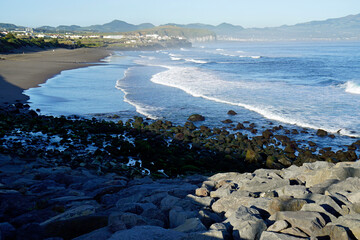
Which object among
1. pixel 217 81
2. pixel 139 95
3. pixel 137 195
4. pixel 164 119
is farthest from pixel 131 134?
pixel 217 81

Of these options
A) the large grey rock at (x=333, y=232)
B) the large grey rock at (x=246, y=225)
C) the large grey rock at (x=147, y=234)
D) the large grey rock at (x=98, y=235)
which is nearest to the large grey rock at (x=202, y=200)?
the large grey rock at (x=246, y=225)

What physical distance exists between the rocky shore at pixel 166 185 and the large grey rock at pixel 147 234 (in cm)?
1

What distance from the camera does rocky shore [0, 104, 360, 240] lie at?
177 inches

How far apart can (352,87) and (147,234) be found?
1137 inches

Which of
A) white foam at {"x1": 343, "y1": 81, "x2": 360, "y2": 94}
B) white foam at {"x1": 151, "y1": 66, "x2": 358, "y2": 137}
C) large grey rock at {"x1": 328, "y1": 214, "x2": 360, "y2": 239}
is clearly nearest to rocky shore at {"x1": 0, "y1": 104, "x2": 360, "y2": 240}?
large grey rock at {"x1": 328, "y1": 214, "x2": 360, "y2": 239}

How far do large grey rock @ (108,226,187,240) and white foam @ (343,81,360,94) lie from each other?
2630 cm

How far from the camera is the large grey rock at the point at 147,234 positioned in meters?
4.10

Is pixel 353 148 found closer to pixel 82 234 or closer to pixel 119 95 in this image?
pixel 82 234

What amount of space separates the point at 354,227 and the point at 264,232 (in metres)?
1.10

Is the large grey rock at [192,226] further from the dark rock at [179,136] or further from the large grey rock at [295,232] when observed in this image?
the dark rock at [179,136]

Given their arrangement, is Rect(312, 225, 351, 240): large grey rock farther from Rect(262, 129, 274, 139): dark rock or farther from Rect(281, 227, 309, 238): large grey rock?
Rect(262, 129, 274, 139): dark rock

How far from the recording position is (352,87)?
28.5 m

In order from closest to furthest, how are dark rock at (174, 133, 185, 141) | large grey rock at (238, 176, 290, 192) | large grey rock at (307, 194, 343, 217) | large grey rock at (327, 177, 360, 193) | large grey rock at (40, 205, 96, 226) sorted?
large grey rock at (40, 205, 96, 226) < large grey rock at (307, 194, 343, 217) < large grey rock at (327, 177, 360, 193) < large grey rock at (238, 176, 290, 192) < dark rock at (174, 133, 185, 141)

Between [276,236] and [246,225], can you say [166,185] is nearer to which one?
[246,225]
